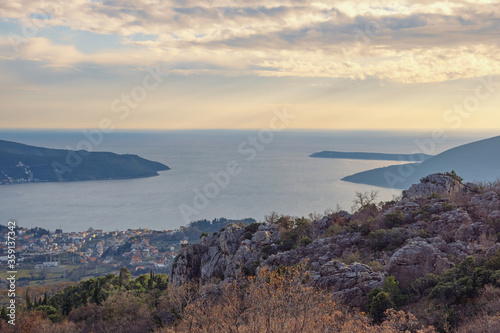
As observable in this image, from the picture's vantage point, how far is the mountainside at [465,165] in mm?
57344

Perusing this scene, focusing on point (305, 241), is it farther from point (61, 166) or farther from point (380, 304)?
point (61, 166)

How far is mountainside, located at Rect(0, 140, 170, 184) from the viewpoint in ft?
363

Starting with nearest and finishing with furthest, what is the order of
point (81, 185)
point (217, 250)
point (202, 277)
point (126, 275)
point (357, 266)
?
point (357, 266) → point (202, 277) → point (217, 250) → point (126, 275) → point (81, 185)

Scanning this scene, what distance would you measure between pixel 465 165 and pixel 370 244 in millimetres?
50932

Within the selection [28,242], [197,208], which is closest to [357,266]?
[28,242]

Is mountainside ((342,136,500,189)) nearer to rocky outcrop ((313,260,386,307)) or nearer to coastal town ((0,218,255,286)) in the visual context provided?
coastal town ((0,218,255,286))

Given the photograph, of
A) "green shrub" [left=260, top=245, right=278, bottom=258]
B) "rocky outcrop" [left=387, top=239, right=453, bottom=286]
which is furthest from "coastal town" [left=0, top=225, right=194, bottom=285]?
"rocky outcrop" [left=387, top=239, right=453, bottom=286]

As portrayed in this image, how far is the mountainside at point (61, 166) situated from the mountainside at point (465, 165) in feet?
239

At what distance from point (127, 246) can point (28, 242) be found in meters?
17.3

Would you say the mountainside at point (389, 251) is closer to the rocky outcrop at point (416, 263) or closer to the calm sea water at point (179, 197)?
the rocky outcrop at point (416, 263)

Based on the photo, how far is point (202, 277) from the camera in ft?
72.2

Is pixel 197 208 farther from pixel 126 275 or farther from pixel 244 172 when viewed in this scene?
pixel 126 275

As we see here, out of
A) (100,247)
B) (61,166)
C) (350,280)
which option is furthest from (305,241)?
(61,166)

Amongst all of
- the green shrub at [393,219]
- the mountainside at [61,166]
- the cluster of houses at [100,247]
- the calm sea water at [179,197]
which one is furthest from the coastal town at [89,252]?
the mountainside at [61,166]
